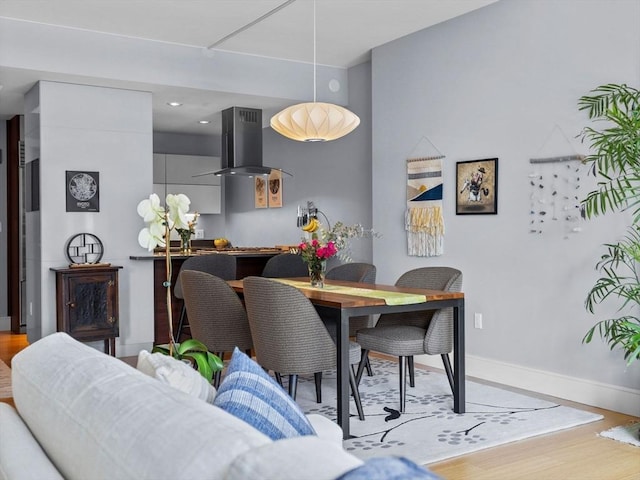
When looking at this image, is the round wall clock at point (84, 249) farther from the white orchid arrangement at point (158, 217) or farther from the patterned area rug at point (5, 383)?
the white orchid arrangement at point (158, 217)

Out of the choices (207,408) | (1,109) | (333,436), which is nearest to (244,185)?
(1,109)

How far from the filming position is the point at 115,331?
19.1 feet

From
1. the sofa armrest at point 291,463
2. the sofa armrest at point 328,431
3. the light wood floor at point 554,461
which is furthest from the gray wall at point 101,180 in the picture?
the sofa armrest at point 291,463

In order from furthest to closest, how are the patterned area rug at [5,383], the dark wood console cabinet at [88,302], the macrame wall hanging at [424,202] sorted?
the dark wood console cabinet at [88,302] → the macrame wall hanging at [424,202] → the patterned area rug at [5,383]

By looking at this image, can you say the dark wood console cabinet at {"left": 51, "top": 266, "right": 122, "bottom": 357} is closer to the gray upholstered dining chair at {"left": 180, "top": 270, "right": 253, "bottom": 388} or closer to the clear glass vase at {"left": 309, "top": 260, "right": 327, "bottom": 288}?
the gray upholstered dining chair at {"left": 180, "top": 270, "right": 253, "bottom": 388}

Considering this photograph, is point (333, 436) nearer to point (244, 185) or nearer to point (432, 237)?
point (432, 237)

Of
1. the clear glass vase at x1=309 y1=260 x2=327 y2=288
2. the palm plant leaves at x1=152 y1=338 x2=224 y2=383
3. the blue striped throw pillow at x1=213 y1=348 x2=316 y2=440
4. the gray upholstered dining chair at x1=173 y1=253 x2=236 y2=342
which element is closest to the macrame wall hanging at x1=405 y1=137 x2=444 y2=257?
the clear glass vase at x1=309 y1=260 x2=327 y2=288

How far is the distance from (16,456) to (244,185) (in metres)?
8.32

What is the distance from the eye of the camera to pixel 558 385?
452cm

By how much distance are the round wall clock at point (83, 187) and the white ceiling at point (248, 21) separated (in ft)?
2.84

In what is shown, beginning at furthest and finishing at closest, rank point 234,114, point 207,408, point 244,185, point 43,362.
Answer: point 244,185, point 234,114, point 43,362, point 207,408

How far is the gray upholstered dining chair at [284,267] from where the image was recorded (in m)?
6.20

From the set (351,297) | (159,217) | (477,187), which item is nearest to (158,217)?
(159,217)

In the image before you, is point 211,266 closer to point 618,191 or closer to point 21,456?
point 618,191
